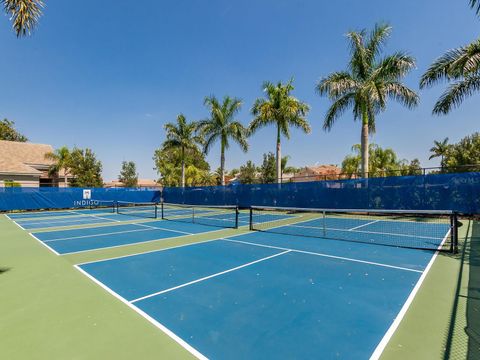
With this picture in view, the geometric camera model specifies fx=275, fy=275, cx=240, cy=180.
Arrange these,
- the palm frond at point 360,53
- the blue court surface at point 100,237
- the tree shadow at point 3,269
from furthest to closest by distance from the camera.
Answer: the palm frond at point 360,53, the blue court surface at point 100,237, the tree shadow at point 3,269

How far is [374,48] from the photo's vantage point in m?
18.7

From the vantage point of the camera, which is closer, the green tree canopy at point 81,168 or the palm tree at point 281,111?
the palm tree at point 281,111

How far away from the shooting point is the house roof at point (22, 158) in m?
29.5

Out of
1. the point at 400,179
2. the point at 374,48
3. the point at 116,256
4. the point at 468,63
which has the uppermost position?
the point at 374,48

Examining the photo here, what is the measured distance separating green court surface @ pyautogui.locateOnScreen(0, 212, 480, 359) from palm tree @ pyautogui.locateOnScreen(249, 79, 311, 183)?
59.1 feet

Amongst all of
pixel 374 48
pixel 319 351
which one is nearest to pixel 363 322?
pixel 319 351

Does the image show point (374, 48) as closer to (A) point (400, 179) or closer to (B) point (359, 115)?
(B) point (359, 115)

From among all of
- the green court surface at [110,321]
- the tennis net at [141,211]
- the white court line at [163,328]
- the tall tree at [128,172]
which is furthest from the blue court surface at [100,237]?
the tall tree at [128,172]

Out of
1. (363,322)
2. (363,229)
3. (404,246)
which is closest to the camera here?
(363,322)

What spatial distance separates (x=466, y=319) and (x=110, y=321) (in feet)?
16.6

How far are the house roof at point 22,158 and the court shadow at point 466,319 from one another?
36.7 m

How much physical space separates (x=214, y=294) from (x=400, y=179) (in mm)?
15169

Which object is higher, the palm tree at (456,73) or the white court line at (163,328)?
the palm tree at (456,73)

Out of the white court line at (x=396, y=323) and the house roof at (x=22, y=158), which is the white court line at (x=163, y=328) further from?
the house roof at (x=22, y=158)
